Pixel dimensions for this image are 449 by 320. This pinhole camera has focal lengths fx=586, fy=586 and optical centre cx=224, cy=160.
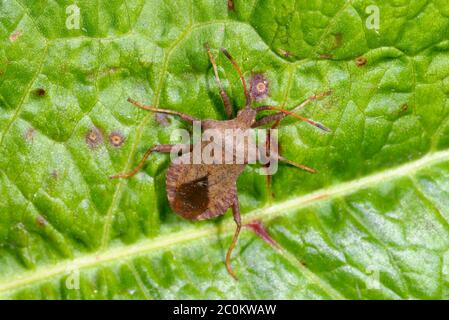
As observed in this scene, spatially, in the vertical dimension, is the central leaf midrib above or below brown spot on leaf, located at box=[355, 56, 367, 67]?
below

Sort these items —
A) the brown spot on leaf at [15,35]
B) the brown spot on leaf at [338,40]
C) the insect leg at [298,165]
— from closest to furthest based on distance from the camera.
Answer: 1. the brown spot on leaf at [15,35]
2. the brown spot on leaf at [338,40]
3. the insect leg at [298,165]

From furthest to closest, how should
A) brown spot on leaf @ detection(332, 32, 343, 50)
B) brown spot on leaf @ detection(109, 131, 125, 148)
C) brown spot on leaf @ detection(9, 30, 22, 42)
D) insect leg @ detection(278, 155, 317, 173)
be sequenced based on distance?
insect leg @ detection(278, 155, 317, 173), brown spot on leaf @ detection(109, 131, 125, 148), brown spot on leaf @ detection(332, 32, 343, 50), brown spot on leaf @ detection(9, 30, 22, 42)

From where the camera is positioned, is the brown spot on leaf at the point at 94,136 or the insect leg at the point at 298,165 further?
the insect leg at the point at 298,165

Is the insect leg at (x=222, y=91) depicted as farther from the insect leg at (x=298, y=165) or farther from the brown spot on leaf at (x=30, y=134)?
the brown spot on leaf at (x=30, y=134)

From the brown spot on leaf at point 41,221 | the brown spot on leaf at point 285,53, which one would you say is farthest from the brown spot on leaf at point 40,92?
the brown spot on leaf at point 285,53

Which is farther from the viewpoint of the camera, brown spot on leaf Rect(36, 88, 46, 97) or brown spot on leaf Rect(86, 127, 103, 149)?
brown spot on leaf Rect(86, 127, 103, 149)

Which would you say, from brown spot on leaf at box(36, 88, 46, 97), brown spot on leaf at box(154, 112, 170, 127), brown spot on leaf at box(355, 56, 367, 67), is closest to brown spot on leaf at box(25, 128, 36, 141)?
brown spot on leaf at box(36, 88, 46, 97)

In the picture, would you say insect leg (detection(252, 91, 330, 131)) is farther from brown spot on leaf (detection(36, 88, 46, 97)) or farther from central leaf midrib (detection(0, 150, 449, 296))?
brown spot on leaf (detection(36, 88, 46, 97))
